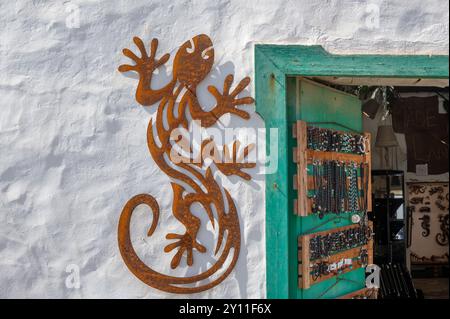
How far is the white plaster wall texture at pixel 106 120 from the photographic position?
3.27 metres

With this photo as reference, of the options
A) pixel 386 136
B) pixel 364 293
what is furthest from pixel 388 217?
pixel 364 293

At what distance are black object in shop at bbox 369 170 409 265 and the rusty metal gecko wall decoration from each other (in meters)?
4.81

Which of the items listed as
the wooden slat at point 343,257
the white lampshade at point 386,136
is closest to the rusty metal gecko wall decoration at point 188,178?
the wooden slat at point 343,257

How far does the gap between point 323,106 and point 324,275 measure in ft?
3.47

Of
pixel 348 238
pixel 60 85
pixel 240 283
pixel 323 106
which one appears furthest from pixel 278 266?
pixel 60 85

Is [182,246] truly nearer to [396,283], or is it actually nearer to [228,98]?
[228,98]

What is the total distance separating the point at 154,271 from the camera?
3256mm

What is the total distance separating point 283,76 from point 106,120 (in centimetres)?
103

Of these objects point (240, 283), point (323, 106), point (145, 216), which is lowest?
point (240, 283)

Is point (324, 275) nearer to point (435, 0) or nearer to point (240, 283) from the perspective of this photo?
point (240, 283)

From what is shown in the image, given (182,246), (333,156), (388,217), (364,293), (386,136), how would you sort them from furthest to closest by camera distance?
1. (388,217)
2. (386,136)
3. (364,293)
4. (333,156)
5. (182,246)

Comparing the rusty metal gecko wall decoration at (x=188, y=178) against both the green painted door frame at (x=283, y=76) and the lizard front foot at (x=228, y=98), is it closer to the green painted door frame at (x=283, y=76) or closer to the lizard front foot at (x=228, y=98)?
the lizard front foot at (x=228, y=98)

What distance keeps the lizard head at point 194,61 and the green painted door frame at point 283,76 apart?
11.0 inches
